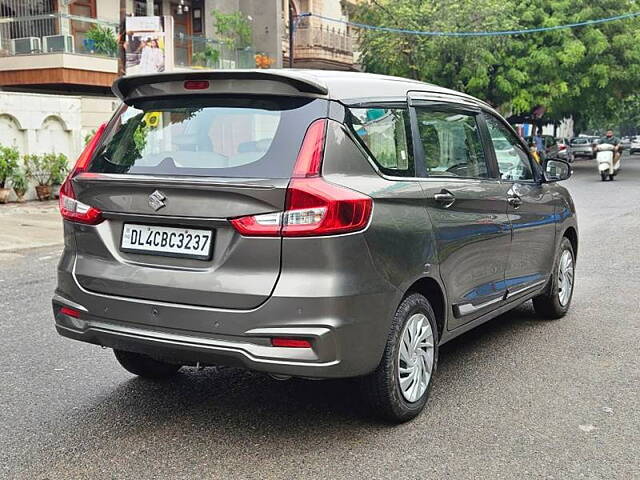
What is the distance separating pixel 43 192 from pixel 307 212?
50.0 feet

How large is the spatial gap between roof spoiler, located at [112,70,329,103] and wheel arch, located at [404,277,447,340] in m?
1.17

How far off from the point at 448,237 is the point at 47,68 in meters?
20.1

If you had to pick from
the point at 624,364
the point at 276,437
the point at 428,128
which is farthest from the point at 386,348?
the point at 624,364

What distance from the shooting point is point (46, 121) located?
18188mm

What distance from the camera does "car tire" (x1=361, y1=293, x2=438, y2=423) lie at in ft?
13.1

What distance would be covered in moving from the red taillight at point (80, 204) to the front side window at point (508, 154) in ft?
8.89

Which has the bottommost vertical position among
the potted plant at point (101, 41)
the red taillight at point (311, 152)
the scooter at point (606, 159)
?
the scooter at point (606, 159)

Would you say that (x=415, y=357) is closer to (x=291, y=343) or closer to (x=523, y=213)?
(x=291, y=343)

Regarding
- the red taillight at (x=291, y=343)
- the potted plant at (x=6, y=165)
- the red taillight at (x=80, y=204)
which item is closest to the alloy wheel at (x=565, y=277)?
the red taillight at (x=291, y=343)

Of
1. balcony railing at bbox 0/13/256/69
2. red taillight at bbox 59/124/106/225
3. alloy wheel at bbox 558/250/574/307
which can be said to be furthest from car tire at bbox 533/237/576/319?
balcony railing at bbox 0/13/256/69

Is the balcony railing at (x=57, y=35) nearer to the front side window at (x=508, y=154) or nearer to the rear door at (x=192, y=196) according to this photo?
the front side window at (x=508, y=154)

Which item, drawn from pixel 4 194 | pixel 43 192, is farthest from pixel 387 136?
pixel 43 192

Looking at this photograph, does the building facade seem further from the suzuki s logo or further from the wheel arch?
the wheel arch

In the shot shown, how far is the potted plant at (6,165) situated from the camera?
16.3m
